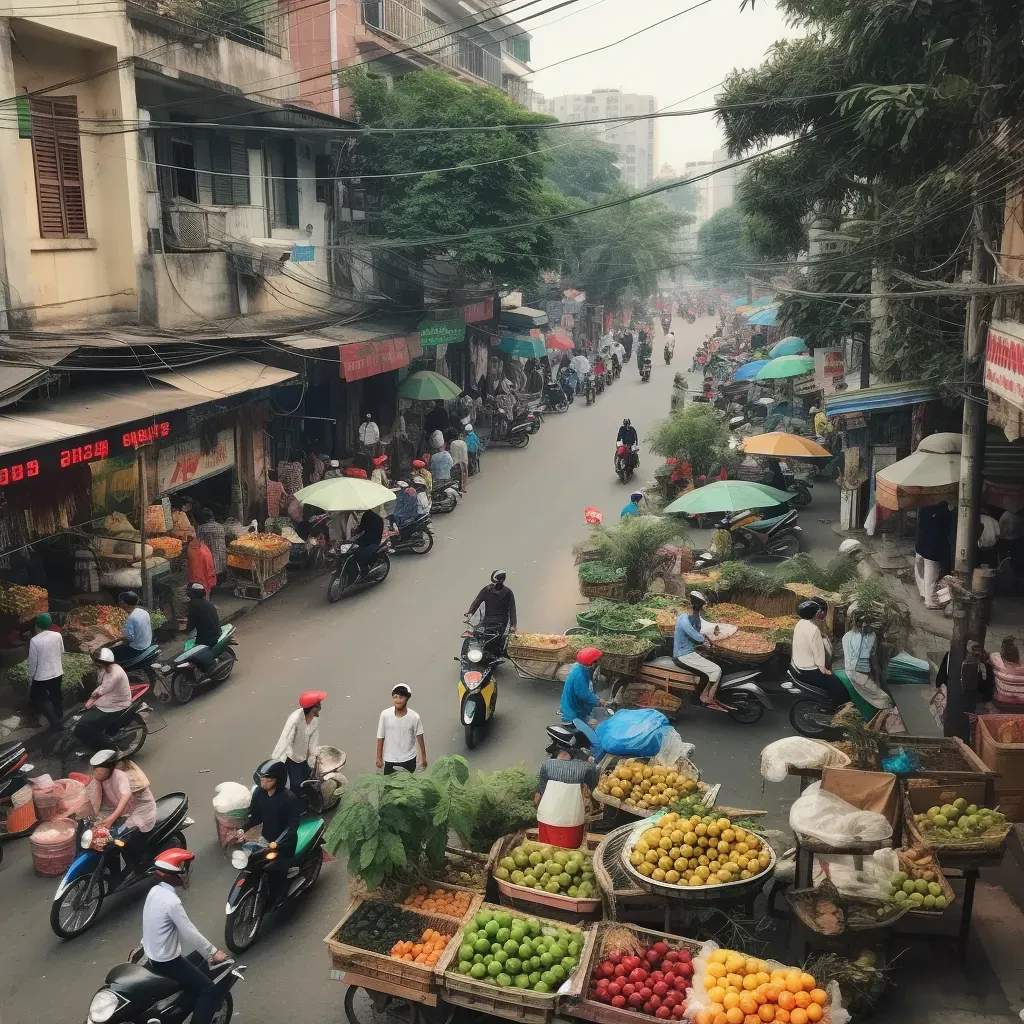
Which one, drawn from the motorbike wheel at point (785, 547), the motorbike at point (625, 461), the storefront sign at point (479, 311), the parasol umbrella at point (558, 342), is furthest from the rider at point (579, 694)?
the parasol umbrella at point (558, 342)

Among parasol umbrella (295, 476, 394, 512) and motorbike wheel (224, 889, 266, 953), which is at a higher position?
parasol umbrella (295, 476, 394, 512)

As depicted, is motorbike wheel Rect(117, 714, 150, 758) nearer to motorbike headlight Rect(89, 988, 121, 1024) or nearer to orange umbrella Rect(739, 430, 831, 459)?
motorbike headlight Rect(89, 988, 121, 1024)

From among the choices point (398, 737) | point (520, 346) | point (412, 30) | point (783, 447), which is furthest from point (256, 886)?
point (520, 346)

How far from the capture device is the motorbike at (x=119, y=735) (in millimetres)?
10079

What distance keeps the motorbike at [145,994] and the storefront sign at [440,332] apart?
1898 cm

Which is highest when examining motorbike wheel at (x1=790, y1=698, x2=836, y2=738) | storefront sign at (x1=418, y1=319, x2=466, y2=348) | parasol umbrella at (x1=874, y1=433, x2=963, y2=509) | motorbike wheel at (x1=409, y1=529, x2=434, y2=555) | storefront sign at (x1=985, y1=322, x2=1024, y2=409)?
storefront sign at (x1=985, y1=322, x2=1024, y2=409)

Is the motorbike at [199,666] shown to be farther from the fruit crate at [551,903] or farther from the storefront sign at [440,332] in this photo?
the storefront sign at [440,332]

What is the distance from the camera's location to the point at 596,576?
14.4 m

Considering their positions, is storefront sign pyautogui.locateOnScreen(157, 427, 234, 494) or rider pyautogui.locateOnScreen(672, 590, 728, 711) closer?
rider pyautogui.locateOnScreen(672, 590, 728, 711)

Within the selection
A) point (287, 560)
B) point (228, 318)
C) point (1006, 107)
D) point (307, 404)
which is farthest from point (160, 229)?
point (1006, 107)

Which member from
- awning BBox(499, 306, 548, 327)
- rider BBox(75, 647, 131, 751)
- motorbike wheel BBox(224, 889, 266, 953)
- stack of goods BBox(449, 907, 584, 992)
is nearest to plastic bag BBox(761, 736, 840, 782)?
stack of goods BBox(449, 907, 584, 992)

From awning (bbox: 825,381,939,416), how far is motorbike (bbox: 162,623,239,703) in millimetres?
9466

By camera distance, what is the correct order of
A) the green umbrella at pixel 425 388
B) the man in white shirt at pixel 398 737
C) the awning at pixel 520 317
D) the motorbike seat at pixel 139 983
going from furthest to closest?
the awning at pixel 520 317, the green umbrella at pixel 425 388, the man in white shirt at pixel 398 737, the motorbike seat at pixel 139 983

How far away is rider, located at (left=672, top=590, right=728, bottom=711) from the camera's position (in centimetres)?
1117
